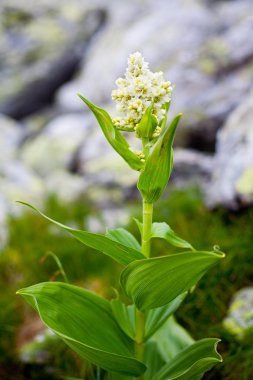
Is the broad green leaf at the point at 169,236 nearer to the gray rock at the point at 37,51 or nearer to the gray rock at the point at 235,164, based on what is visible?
the gray rock at the point at 235,164

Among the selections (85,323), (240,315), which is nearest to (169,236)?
(85,323)

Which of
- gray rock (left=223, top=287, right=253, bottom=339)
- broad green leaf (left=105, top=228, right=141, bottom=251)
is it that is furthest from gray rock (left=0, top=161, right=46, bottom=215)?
broad green leaf (left=105, top=228, right=141, bottom=251)

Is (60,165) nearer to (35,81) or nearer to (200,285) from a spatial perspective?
(35,81)

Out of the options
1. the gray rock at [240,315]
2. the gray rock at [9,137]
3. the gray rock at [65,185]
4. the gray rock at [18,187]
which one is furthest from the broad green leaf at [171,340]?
the gray rock at [9,137]

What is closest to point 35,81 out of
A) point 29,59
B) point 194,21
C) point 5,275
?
point 29,59

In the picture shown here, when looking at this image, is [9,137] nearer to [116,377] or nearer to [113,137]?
[116,377]

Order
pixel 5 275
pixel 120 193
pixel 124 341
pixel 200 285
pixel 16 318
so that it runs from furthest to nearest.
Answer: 1. pixel 120 193
2. pixel 5 275
3. pixel 16 318
4. pixel 200 285
5. pixel 124 341

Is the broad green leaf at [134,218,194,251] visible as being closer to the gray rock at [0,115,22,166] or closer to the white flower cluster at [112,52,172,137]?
the white flower cluster at [112,52,172,137]
